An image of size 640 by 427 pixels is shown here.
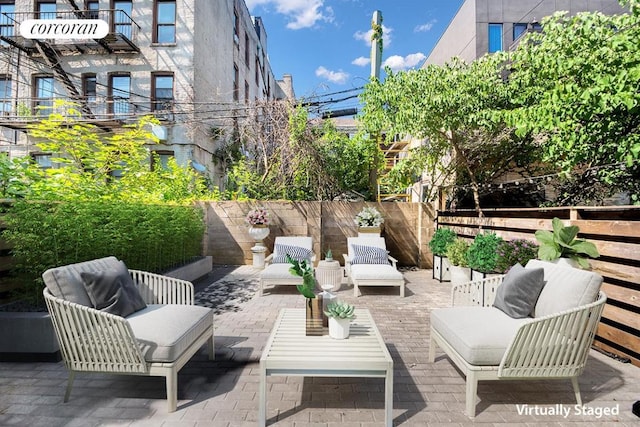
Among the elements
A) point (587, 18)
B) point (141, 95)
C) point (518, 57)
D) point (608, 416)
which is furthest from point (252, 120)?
point (608, 416)

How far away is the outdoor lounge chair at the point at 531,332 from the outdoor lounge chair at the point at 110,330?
1932mm

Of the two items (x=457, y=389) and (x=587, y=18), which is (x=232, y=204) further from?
(x=587, y=18)

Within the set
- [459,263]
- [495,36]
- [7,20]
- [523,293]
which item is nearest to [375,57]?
[495,36]

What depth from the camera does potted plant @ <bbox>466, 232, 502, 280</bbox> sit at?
4218 mm

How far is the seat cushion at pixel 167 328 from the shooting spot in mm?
2025

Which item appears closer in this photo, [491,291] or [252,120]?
[491,291]

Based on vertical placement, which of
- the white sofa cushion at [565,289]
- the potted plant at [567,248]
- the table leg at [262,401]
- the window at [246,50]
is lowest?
the table leg at [262,401]

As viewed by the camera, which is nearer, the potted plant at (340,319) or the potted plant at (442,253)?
the potted plant at (340,319)

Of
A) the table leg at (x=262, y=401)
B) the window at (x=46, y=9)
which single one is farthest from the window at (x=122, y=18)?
the table leg at (x=262, y=401)

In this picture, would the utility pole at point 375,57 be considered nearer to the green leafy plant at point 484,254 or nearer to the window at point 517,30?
the green leafy plant at point 484,254

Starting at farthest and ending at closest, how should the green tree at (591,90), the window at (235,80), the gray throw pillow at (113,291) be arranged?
1. the window at (235,80)
2. the green tree at (591,90)
3. the gray throw pillow at (113,291)

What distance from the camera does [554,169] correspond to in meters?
6.89

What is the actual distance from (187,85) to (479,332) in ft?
34.7

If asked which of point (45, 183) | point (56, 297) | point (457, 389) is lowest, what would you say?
point (457, 389)
